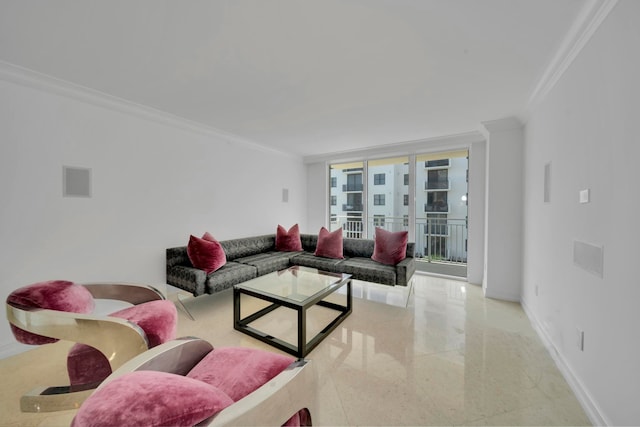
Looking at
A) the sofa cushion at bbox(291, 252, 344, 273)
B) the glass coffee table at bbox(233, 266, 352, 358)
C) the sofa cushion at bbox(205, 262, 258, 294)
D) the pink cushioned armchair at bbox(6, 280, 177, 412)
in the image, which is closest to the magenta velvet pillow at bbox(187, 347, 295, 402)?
the pink cushioned armchair at bbox(6, 280, 177, 412)

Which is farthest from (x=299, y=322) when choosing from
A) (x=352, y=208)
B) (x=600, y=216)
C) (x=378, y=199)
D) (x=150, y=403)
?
(x=352, y=208)

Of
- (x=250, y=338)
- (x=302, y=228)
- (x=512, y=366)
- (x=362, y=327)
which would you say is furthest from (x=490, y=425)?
(x=302, y=228)

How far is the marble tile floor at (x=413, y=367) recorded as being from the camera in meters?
1.43

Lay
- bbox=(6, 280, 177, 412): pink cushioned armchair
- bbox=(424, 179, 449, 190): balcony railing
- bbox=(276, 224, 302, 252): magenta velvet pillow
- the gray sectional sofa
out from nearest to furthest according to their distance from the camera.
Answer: bbox=(6, 280, 177, 412): pink cushioned armchair → the gray sectional sofa → bbox=(276, 224, 302, 252): magenta velvet pillow → bbox=(424, 179, 449, 190): balcony railing

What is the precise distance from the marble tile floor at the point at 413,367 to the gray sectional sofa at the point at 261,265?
0.34m

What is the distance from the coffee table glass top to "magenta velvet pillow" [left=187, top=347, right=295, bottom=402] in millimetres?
920

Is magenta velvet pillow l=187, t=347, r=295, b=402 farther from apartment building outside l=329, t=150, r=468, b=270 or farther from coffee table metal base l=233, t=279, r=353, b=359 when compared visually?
apartment building outside l=329, t=150, r=468, b=270

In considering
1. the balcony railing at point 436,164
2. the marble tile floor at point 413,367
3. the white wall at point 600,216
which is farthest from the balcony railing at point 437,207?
the white wall at point 600,216

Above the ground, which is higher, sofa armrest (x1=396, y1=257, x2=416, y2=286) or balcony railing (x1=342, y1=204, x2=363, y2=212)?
balcony railing (x1=342, y1=204, x2=363, y2=212)

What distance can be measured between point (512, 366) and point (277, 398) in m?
2.02

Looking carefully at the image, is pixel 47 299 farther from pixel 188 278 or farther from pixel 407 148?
pixel 407 148

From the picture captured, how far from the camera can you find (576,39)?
159 centimetres

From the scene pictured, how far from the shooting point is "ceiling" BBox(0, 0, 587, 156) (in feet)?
4.66

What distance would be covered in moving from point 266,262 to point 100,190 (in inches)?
80.5
